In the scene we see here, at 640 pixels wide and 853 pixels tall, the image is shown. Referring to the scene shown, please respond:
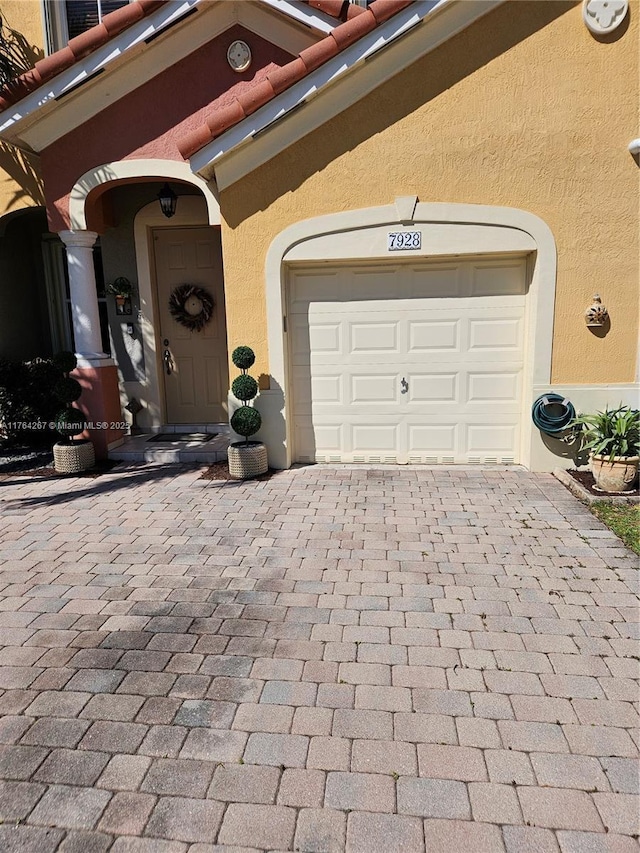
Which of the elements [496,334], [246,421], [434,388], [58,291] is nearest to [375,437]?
[434,388]

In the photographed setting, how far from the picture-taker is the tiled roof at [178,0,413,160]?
5.54 meters

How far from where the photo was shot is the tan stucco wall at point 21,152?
24.5ft

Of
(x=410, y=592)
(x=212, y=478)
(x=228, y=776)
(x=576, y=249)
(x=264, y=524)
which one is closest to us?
(x=228, y=776)

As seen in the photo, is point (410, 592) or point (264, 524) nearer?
point (410, 592)

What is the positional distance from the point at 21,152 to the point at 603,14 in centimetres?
708

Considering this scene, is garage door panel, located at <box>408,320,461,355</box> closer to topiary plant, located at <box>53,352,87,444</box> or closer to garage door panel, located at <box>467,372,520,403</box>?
garage door panel, located at <box>467,372,520,403</box>

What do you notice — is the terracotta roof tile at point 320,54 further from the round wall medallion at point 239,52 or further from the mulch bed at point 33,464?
the mulch bed at point 33,464

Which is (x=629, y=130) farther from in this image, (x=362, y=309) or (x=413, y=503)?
(x=413, y=503)

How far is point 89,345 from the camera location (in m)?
7.38

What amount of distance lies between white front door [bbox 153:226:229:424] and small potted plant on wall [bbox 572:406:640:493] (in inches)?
207

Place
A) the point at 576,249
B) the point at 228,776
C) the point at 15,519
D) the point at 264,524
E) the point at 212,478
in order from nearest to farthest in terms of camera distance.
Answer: the point at 228,776, the point at 264,524, the point at 15,519, the point at 576,249, the point at 212,478

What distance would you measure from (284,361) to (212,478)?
5.39ft

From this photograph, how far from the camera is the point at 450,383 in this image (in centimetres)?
669

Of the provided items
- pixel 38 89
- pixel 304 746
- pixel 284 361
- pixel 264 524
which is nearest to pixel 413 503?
pixel 264 524
